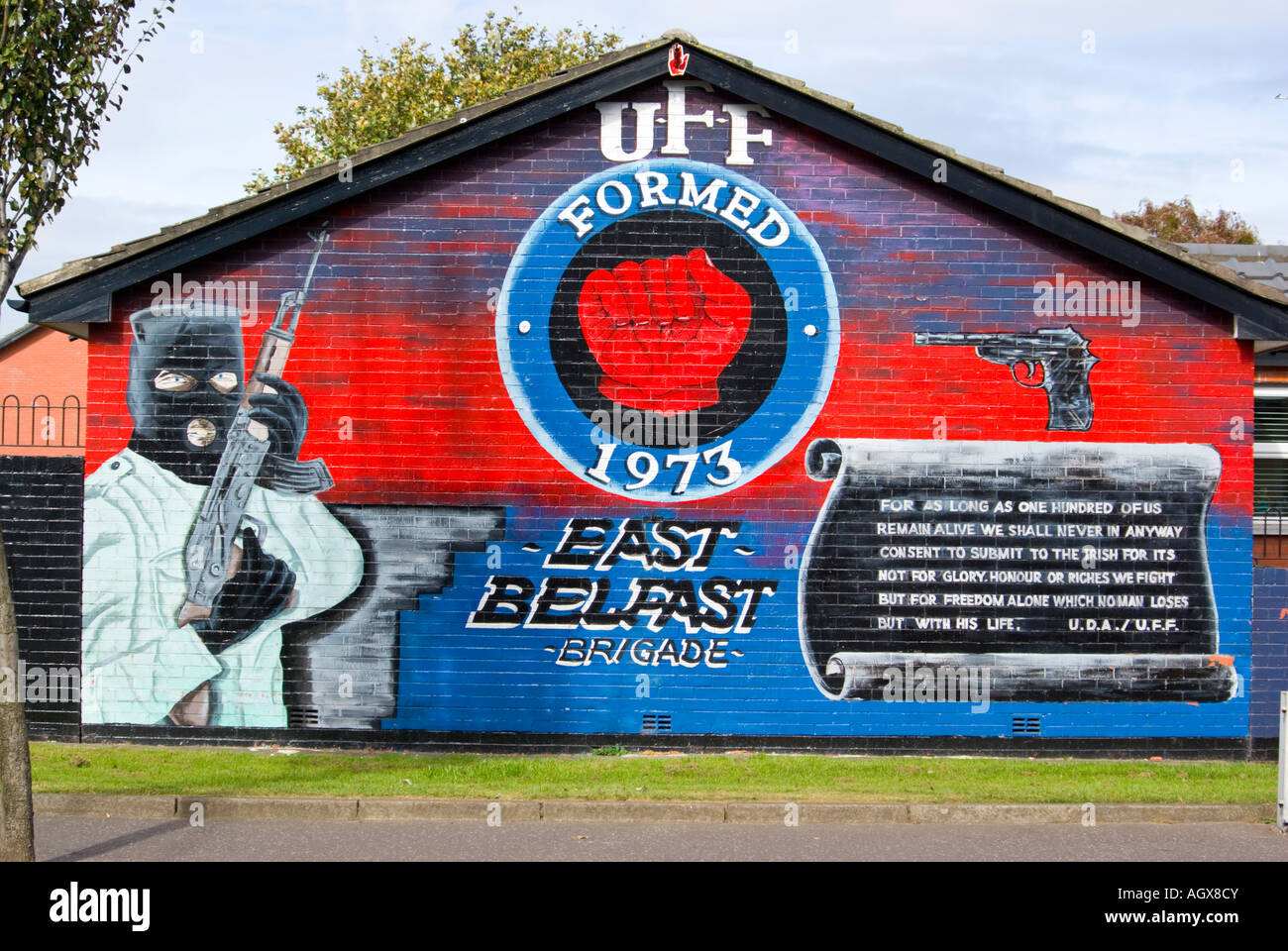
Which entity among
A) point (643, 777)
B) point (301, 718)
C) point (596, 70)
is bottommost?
point (643, 777)

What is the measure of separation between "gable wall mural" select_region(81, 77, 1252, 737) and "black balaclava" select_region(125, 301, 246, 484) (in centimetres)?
3

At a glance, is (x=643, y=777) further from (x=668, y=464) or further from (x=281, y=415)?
(x=281, y=415)

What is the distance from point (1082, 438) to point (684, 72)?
4.87 m

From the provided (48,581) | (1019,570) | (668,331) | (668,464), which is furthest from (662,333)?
(48,581)

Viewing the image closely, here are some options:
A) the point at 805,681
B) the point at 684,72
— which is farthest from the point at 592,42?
the point at 805,681

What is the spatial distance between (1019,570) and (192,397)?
25.0 ft

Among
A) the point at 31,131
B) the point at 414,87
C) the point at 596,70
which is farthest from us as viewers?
the point at 414,87

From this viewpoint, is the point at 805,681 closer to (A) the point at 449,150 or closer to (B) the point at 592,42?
(A) the point at 449,150

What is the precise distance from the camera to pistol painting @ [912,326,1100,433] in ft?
36.6

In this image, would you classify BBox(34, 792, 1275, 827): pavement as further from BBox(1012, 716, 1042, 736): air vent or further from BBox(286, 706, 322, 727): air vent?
BBox(286, 706, 322, 727): air vent

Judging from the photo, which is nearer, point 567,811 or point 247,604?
point 567,811

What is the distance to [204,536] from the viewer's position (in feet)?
36.4

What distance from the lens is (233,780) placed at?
9750 mm

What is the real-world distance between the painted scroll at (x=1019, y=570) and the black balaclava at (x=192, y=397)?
5312 millimetres
